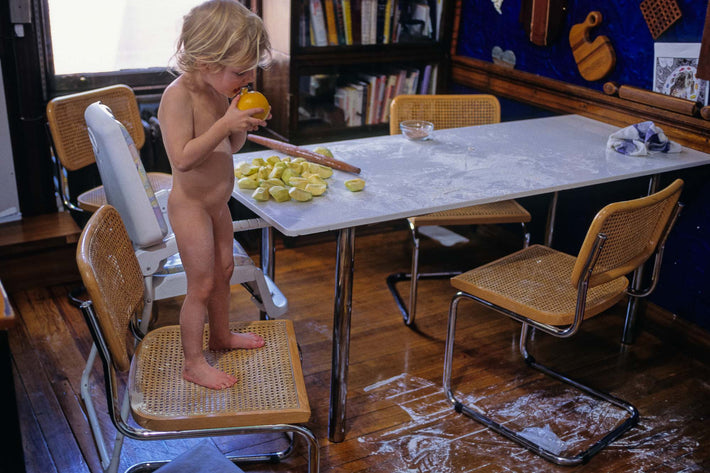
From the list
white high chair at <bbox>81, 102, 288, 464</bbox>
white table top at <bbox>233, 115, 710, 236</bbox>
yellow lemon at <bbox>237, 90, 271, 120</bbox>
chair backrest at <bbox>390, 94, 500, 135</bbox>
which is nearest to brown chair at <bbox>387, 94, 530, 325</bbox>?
chair backrest at <bbox>390, 94, 500, 135</bbox>

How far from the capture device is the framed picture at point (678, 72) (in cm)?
266

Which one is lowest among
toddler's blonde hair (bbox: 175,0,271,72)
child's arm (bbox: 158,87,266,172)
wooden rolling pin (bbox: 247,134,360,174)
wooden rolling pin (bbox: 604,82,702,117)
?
wooden rolling pin (bbox: 247,134,360,174)

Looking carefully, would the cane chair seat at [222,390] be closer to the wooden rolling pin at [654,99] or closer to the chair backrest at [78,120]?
the chair backrest at [78,120]

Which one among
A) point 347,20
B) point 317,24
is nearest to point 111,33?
point 317,24

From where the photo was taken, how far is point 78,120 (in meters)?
2.88

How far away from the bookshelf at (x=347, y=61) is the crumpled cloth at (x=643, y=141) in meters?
1.36

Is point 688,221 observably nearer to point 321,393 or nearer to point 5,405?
point 321,393

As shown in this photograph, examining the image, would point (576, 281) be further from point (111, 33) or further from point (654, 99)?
point (111, 33)

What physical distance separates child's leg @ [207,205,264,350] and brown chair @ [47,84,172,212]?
1.07m

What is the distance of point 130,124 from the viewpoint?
9.93 ft

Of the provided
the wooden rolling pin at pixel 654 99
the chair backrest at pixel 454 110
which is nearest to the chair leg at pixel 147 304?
the chair backrest at pixel 454 110

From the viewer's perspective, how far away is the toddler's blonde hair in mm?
1593

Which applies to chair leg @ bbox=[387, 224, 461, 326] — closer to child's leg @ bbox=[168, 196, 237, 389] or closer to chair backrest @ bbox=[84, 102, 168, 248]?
chair backrest @ bbox=[84, 102, 168, 248]

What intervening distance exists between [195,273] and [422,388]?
1073 millimetres
